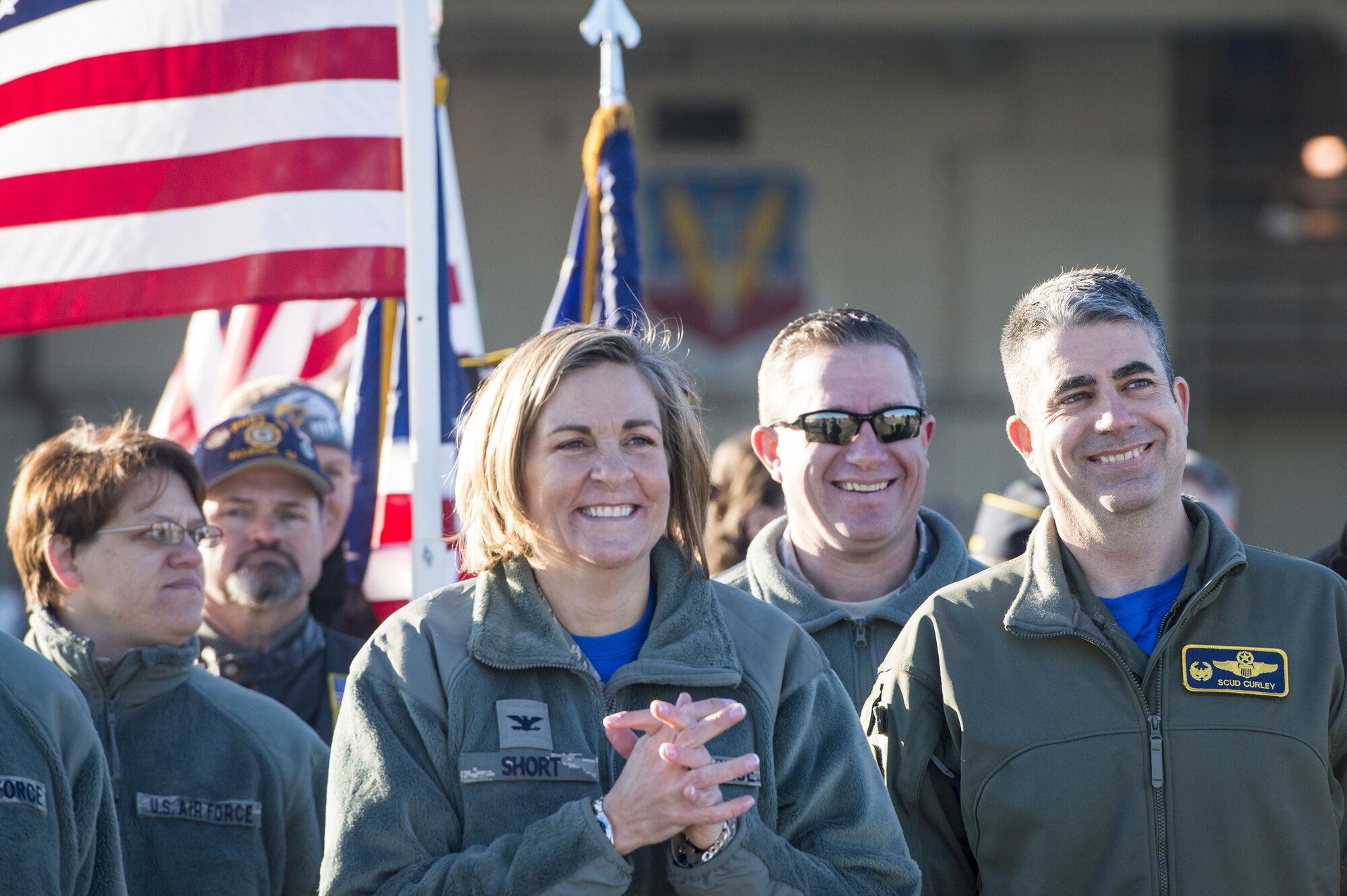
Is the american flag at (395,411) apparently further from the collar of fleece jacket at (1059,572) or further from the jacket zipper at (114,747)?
the collar of fleece jacket at (1059,572)

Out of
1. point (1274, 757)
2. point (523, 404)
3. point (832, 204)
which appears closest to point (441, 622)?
point (523, 404)

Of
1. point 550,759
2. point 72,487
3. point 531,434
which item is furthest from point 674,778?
point 72,487

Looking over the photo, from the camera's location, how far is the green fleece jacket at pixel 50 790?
256 cm

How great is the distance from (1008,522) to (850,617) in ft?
5.87

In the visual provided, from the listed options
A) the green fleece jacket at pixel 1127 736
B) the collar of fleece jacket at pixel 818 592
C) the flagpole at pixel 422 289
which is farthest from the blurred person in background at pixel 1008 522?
the green fleece jacket at pixel 1127 736

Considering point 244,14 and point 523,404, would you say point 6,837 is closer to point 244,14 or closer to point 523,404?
point 523,404

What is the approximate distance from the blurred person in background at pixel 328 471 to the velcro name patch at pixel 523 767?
2.51m

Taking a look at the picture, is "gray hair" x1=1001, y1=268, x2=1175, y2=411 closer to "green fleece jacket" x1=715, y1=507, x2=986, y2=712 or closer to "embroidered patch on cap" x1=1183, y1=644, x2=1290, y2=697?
"embroidered patch on cap" x1=1183, y1=644, x2=1290, y2=697

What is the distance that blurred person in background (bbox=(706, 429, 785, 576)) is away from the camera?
→ 15.1ft

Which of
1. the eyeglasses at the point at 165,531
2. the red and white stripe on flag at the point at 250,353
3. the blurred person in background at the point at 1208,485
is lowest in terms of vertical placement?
the eyeglasses at the point at 165,531

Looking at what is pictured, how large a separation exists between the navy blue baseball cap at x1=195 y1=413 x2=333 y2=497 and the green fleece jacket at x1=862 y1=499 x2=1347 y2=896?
Result: 2.31m

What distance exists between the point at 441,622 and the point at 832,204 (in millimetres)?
14777

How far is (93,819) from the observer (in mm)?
2729

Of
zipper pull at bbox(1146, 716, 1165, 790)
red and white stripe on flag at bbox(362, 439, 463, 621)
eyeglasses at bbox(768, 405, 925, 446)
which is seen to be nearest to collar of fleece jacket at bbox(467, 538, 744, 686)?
zipper pull at bbox(1146, 716, 1165, 790)
